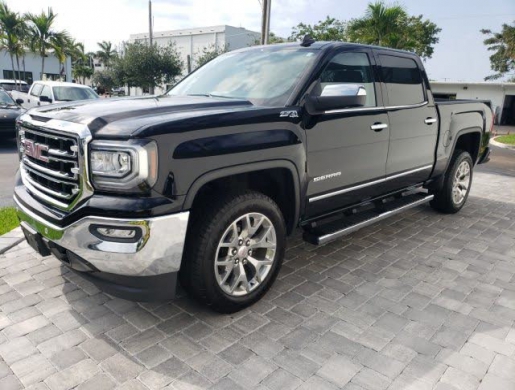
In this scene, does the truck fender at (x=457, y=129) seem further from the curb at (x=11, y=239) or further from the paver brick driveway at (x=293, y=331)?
the curb at (x=11, y=239)

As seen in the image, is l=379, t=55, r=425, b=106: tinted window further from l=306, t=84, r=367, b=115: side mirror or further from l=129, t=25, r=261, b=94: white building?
l=129, t=25, r=261, b=94: white building

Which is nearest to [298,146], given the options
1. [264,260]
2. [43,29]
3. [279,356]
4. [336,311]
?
[264,260]

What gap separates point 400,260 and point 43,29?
31901 mm

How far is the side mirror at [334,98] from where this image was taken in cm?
318

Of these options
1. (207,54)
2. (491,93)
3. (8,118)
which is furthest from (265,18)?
(207,54)

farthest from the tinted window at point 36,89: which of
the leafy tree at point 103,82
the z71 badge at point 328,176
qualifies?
the leafy tree at point 103,82

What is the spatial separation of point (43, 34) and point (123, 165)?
3204 cm

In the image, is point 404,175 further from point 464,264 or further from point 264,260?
point 264,260

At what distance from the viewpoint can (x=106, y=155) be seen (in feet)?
7.93

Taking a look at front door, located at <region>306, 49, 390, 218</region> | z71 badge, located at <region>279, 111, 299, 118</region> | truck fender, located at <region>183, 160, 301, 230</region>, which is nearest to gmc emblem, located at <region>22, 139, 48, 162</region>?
truck fender, located at <region>183, 160, 301, 230</region>

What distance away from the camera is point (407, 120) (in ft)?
14.4

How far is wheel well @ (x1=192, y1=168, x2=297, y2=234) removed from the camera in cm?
289

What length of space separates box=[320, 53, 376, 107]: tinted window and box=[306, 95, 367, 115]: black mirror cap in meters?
0.34

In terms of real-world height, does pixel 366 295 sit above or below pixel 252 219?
below
